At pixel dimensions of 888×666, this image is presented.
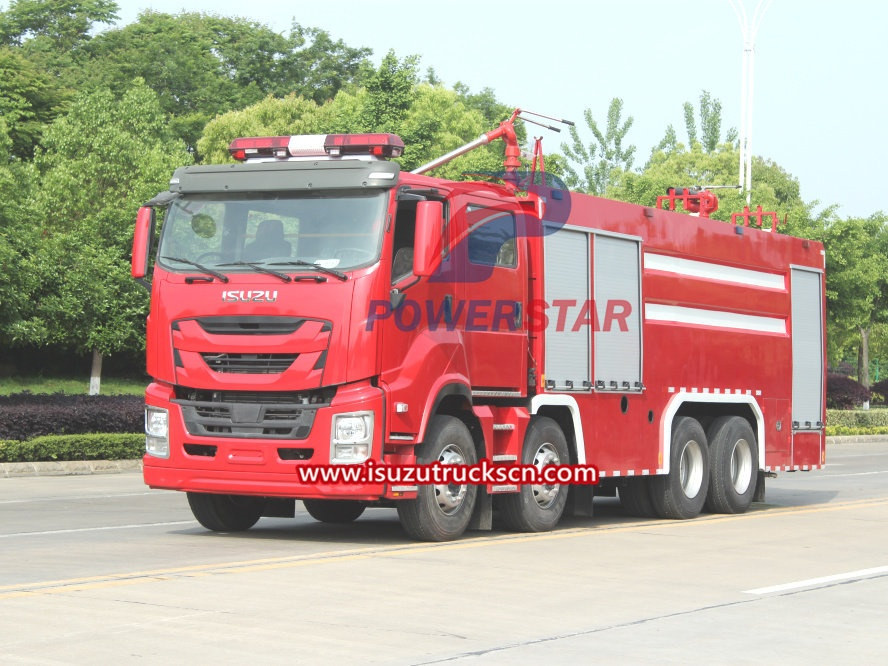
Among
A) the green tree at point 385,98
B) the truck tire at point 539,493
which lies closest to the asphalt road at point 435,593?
the truck tire at point 539,493

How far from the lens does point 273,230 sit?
1230cm

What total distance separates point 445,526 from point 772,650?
527cm

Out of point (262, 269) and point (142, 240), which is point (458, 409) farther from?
point (142, 240)

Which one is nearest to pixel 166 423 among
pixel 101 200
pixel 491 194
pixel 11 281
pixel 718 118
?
pixel 491 194

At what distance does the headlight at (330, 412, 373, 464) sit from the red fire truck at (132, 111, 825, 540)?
0.02m

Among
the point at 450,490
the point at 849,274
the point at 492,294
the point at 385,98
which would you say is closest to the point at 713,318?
the point at 492,294

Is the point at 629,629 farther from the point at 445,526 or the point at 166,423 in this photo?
the point at 166,423

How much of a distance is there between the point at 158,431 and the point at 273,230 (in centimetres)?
207

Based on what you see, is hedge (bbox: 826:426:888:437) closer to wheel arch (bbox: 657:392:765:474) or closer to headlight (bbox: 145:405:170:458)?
wheel arch (bbox: 657:392:765:474)

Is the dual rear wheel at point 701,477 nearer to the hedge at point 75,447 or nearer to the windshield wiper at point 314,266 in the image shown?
the windshield wiper at point 314,266

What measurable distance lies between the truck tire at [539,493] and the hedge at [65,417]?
490 inches

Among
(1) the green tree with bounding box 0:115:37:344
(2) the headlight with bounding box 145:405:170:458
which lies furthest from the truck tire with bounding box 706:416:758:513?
(1) the green tree with bounding box 0:115:37:344

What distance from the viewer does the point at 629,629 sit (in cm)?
825

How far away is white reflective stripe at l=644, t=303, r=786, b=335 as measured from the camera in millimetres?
15617
